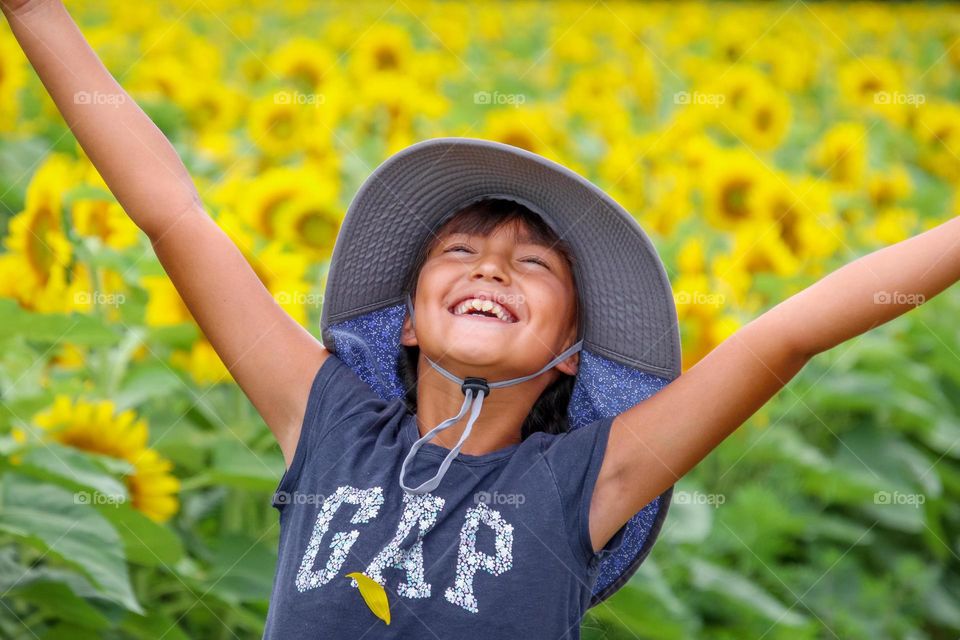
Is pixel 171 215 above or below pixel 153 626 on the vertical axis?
above

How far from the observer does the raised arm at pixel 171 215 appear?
5.61 feet

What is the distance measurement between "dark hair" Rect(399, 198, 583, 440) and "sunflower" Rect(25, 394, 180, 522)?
68 cm

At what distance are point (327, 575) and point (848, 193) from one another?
3134 millimetres

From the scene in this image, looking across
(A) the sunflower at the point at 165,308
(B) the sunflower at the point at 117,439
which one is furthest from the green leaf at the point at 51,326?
(A) the sunflower at the point at 165,308

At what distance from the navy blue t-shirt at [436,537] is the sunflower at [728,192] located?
7.10 ft

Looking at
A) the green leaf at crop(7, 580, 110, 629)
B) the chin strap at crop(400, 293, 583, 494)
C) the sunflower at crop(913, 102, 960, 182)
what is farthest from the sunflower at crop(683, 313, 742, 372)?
the sunflower at crop(913, 102, 960, 182)

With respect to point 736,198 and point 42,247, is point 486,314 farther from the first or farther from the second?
point 736,198

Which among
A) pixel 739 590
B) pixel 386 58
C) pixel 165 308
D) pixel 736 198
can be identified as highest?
pixel 165 308

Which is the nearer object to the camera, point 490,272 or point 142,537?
point 490,272

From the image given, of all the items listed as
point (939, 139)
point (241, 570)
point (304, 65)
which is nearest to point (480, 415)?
point (241, 570)

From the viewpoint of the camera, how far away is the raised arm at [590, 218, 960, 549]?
1528 mm

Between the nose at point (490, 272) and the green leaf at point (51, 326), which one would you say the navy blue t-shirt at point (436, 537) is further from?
the green leaf at point (51, 326)

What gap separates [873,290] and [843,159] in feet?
9.68

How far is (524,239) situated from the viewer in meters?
1.77
